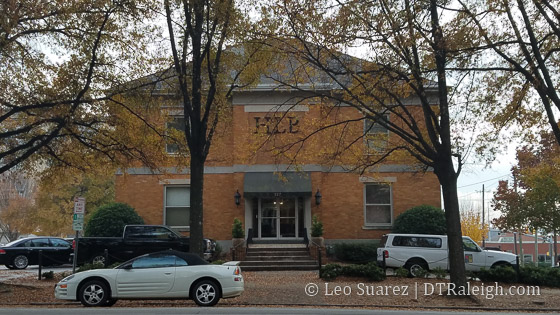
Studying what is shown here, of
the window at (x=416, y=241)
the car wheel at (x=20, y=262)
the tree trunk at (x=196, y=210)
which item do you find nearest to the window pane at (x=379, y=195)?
the window at (x=416, y=241)

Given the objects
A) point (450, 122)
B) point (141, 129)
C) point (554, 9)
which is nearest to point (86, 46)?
point (141, 129)

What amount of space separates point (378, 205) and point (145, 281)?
597 inches

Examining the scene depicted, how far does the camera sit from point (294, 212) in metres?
24.5

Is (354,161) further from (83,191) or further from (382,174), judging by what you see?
(83,191)

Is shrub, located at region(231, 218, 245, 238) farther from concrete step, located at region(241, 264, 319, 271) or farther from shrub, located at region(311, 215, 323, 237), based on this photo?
shrub, located at region(311, 215, 323, 237)

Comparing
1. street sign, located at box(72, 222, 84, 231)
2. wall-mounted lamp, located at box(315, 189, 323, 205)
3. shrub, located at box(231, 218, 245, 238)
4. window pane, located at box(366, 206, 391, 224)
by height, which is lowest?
shrub, located at box(231, 218, 245, 238)

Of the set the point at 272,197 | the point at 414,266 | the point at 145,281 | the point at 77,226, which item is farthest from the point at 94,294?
the point at 272,197

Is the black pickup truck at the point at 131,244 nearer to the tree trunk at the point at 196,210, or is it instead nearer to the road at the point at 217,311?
the tree trunk at the point at 196,210

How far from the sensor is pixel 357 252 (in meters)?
21.8

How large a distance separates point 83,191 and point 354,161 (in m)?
32.7

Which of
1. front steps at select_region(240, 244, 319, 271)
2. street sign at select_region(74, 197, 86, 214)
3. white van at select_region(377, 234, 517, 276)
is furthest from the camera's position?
front steps at select_region(240, 244, 319, 271)

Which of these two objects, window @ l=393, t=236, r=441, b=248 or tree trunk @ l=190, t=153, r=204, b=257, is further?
window @ l=393, t=236, r=441, b=248

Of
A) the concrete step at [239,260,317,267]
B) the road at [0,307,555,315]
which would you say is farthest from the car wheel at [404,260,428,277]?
the road at [0,307,555,315]

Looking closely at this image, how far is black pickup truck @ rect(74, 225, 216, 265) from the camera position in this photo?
2025 centimetres
